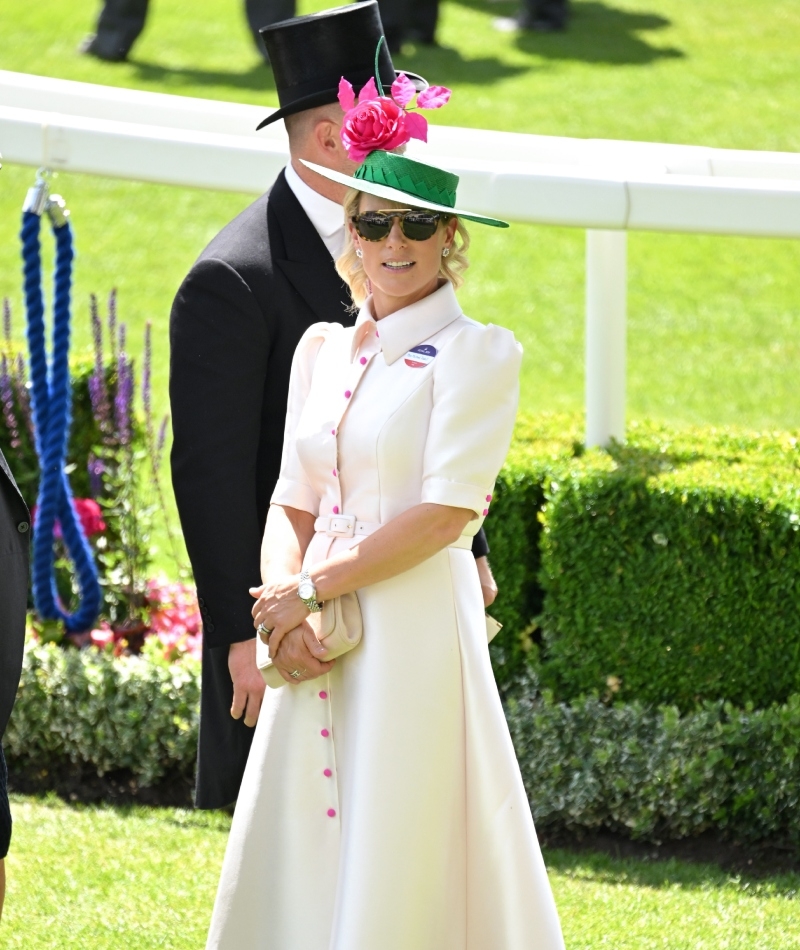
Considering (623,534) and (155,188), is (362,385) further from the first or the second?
(155,188)

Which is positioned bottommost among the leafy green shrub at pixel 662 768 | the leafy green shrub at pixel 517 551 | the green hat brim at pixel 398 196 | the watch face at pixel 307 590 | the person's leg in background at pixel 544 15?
the person's leg in background at pixel 544 15

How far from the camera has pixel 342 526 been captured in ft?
9.66

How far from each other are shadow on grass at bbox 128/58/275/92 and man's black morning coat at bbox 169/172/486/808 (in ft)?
42.3

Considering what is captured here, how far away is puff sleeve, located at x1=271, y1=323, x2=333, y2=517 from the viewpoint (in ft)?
10.0

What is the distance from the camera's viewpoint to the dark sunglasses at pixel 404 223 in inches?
112

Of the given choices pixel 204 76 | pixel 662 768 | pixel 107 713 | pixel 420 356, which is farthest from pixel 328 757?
pixel 204 76

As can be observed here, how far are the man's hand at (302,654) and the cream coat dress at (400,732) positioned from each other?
0.22 ft

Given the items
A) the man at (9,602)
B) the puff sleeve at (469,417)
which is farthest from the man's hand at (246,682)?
the puff sleeve at (469,417)

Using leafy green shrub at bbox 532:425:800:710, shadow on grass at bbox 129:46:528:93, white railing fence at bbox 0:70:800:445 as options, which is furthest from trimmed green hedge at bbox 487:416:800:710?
shadow on grass at bbox 129:46:528:93

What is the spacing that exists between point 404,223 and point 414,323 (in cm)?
19

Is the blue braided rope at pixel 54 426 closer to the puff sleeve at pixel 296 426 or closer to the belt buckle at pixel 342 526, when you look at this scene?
the puff sleeve at pixel 296 426

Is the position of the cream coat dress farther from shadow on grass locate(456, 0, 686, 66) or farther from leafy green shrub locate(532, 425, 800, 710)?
shadow on grass locate(456, 0, 686, 66)

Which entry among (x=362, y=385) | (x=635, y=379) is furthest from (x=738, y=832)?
(x=635, y=379)

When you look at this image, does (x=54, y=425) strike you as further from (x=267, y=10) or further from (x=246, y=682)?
(x=267, y=10)
